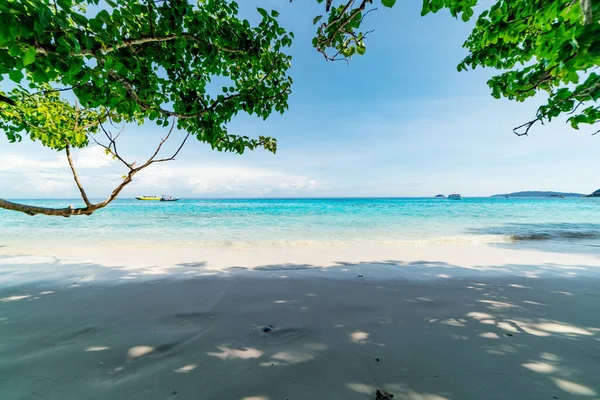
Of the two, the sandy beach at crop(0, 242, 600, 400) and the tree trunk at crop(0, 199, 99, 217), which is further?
the tree trunk at crop(0, 199, 99, 217)

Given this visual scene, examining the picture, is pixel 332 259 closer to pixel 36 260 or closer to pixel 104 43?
pixel 104 43

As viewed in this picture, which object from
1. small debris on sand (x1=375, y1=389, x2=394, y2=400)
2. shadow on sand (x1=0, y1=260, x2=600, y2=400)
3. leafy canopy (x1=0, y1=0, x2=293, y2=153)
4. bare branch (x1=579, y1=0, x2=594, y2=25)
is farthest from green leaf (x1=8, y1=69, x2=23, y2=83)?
bare branch (x1=579, y1=0, x2=594, y2=25)

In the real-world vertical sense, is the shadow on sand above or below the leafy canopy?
below

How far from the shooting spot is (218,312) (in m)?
3.62

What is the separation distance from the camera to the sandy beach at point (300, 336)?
214 centimetres

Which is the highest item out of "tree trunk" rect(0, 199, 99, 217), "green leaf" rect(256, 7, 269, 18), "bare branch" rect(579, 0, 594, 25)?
"green leaf" rect(256, 7, 269, 18)

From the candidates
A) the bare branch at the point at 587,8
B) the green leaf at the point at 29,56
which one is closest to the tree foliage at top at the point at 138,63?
the green leaf at the point at 29,56

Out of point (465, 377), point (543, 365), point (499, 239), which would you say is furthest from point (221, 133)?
point (499, 239)

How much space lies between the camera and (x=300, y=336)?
9.64ft

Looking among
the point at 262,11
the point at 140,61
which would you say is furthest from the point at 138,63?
the point at 262,11

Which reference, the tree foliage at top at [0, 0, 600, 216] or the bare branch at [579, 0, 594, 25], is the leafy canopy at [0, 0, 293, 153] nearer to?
the tree foliage at top at [0, 0, 600, 216]

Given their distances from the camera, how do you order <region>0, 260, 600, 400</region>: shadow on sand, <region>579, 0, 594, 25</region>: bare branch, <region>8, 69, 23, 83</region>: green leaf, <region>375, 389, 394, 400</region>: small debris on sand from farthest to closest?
<region>0, 260, 600, 400</region>: shadow on sand
<region>375, 389, 394, 400</region>: small debris on sand
<region>8, 69, 23, 83</region>: green leaf
<region>579, 0, 594, 25</region>: bare branch

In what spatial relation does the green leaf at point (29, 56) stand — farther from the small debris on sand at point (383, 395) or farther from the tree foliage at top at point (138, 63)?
the small debris on sand at point (383, 395)

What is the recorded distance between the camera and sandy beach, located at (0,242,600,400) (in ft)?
7.04
